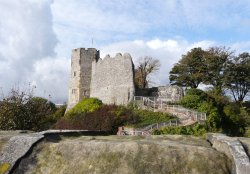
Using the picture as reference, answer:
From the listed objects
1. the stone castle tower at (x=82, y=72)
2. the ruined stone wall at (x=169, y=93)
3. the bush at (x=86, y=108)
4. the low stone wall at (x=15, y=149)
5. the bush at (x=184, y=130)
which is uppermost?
the stone castle tower at (x=82, y=72)

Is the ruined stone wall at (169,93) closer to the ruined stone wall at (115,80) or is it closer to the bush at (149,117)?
the ruined stone wall at (115,80)

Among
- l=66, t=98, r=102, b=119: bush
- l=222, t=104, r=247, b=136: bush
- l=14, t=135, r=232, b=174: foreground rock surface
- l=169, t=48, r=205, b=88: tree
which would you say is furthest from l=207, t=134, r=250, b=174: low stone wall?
l=169, t=48, r=205, b=88: tree

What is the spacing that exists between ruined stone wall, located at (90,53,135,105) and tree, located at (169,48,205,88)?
14813mm

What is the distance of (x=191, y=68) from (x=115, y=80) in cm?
1747

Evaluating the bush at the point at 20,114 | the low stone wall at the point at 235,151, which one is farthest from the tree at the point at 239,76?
the low stone wall at the point at 235,151

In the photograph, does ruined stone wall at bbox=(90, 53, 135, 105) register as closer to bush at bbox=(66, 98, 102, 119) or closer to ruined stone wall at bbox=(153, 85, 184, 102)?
ruined stone wall at bbox=(153, 85, 184, 102)

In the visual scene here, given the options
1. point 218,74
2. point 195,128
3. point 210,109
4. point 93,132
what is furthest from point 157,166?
point 218,74

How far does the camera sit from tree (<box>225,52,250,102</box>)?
66625 millimetres

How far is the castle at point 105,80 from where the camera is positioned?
53.4 m

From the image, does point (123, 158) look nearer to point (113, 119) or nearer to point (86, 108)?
point (113, 119)

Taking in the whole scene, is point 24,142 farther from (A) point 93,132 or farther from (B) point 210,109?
(B) point 210,109

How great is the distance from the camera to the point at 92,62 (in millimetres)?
62969

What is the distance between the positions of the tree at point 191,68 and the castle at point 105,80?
1337 cm

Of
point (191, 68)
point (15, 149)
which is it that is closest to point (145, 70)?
point (191, 68)
